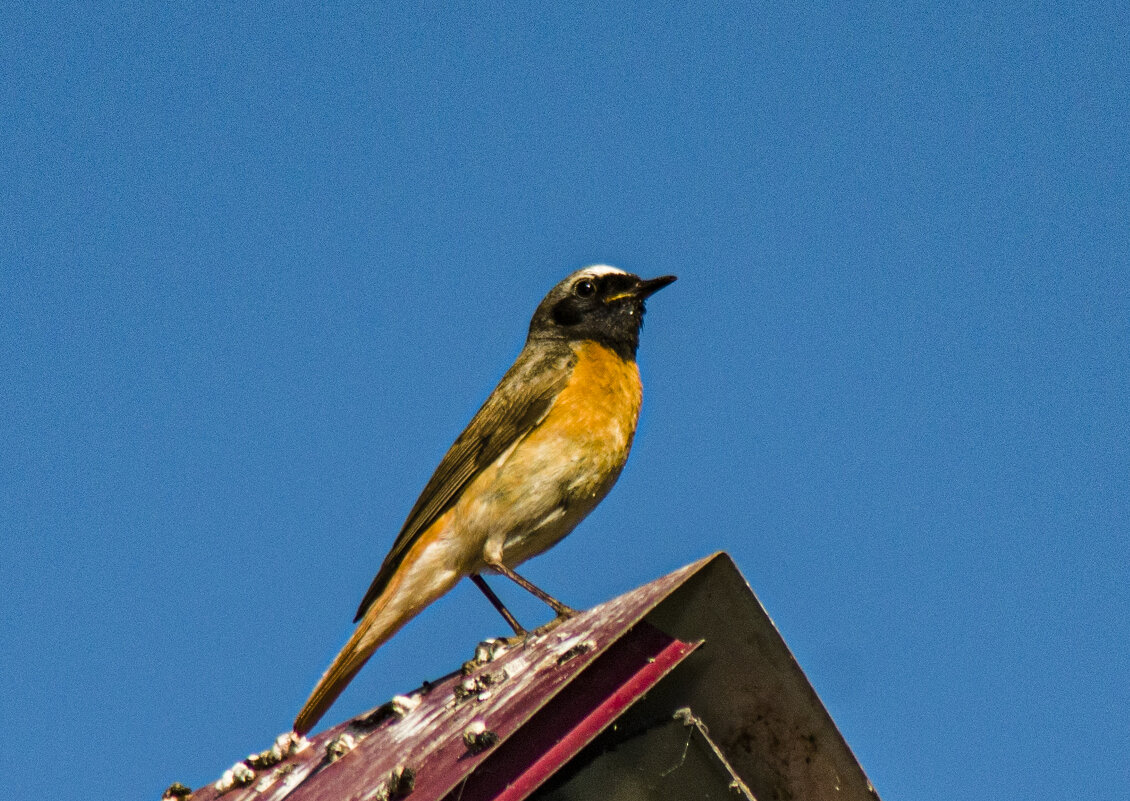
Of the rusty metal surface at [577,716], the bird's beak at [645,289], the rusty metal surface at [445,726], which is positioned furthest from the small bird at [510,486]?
the rusty metal surface at [577,716]

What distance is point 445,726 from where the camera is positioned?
4.32m

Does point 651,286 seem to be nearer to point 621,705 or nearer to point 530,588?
point 530,588

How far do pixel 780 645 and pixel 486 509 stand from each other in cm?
293

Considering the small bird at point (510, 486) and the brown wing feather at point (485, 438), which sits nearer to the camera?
the small bird at point (510, 486)

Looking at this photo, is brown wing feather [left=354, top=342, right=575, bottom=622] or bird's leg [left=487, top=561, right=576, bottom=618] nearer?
bird's leg [left=487, top=561, right=576, bottom=618]

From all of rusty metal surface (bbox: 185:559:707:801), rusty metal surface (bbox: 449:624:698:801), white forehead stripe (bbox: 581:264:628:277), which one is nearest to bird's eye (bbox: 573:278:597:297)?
white forehead stripe (bbox: 581:264:628:277)

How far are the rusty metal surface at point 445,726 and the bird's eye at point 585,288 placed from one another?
11.4 ft

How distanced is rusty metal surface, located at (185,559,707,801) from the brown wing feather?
1455 millimetres

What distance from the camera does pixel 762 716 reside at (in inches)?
168

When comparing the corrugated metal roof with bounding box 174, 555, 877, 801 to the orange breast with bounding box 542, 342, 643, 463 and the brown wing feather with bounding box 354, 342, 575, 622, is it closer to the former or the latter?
the brown wing feather with bounding box 354, 342, 575, 622

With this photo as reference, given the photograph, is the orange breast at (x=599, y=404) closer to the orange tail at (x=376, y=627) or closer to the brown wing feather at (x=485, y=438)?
the brown wing feather at (x=485, y=438)

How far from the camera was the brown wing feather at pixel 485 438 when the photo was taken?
697 cm

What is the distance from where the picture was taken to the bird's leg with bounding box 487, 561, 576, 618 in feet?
18.8

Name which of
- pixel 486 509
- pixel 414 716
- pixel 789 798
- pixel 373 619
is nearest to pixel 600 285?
pixel 486 509
